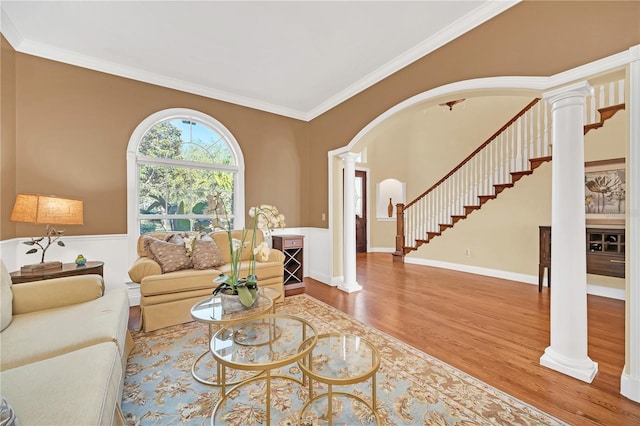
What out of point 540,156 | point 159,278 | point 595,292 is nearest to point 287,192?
point 159,278

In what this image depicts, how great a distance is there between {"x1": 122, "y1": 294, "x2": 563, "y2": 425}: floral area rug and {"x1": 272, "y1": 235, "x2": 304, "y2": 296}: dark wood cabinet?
191cm

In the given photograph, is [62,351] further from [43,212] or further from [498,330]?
[498,330]

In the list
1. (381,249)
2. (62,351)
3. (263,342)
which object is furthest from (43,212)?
(381,249)

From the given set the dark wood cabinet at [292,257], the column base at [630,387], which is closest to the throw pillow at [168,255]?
the dark wood cabinet at [292,257]

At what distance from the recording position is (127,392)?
1.69 metres

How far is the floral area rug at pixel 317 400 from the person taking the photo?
147cm

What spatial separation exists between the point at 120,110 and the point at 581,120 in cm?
470

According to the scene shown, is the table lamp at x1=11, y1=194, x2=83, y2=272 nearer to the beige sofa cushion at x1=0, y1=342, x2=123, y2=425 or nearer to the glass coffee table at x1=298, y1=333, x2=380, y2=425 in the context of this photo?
the beige sofa cushion at x1=0, y1=342, x2=123, y2=425

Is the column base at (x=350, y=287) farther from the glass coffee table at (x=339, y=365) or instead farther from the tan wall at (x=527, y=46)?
the tan wall at (x=527, y=46)

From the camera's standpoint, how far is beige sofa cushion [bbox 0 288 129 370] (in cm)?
128

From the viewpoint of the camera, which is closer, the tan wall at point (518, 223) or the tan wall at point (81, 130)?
the tan wall at point (81, 130)

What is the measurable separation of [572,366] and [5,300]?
149 inches

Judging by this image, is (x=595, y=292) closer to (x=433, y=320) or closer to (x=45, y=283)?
(x=433, y=320)

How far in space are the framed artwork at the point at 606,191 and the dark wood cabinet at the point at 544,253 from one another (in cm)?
55
